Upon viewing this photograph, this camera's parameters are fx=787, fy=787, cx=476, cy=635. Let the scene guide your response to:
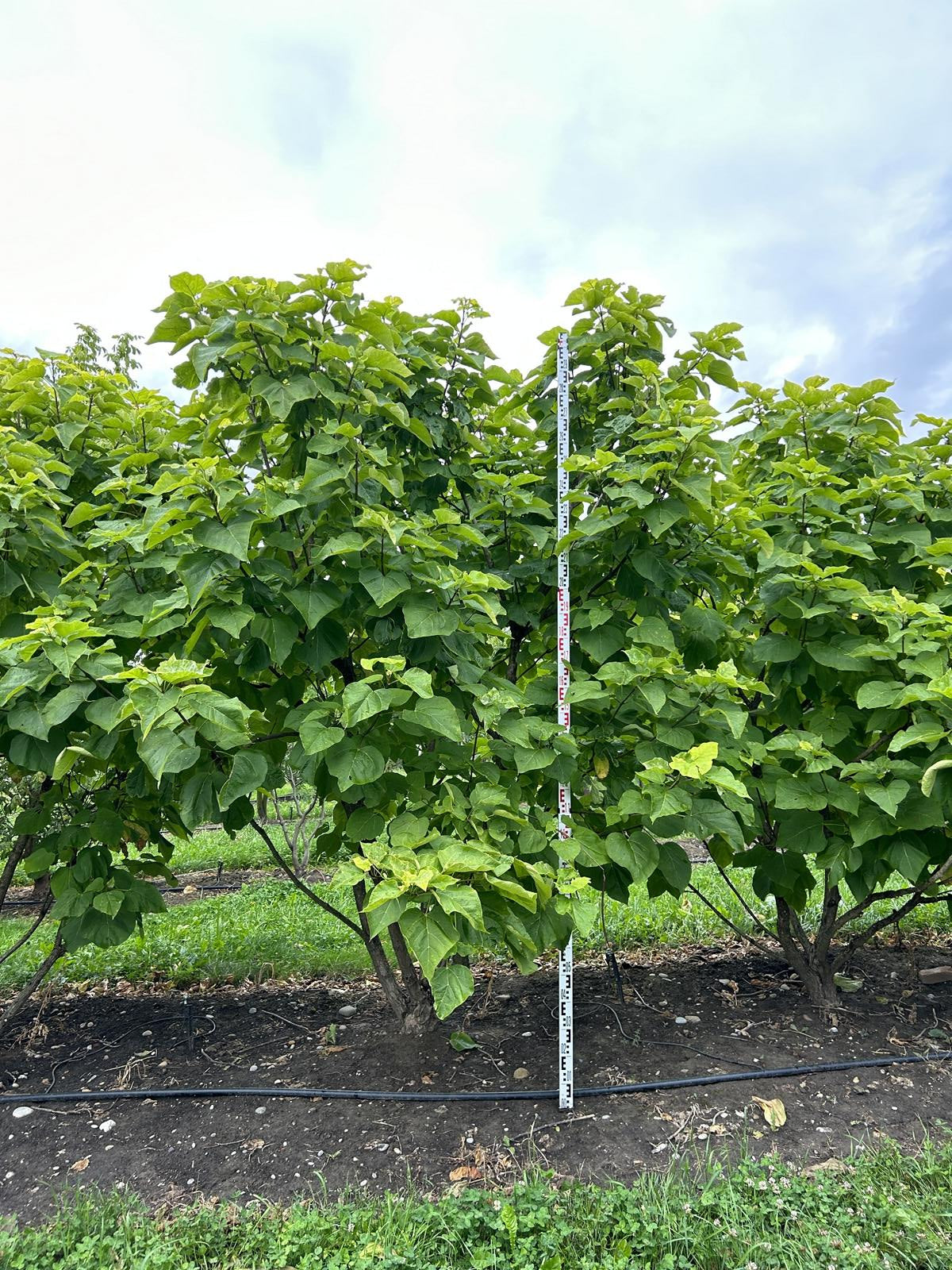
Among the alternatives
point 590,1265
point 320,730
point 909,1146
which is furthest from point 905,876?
point 320,730

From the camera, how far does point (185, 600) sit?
235cm

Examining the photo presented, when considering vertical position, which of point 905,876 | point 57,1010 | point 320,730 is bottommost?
point 57,1010

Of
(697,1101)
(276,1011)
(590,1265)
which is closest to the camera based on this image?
(590,1265)

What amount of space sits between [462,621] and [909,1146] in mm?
2118

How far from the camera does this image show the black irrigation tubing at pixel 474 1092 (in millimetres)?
2676

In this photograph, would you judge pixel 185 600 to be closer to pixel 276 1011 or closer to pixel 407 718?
pixel 407 718

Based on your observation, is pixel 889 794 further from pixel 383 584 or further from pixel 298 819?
pixel 298 819

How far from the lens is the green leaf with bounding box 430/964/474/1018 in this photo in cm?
187

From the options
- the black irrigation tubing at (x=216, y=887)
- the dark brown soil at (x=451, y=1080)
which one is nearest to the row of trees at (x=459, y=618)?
the dark brown soil at (x=451, y=1080)

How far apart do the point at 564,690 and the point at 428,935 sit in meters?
1.01

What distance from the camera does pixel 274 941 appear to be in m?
4.73

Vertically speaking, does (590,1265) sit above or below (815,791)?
below

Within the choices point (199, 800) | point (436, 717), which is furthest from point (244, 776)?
point (436, 717)

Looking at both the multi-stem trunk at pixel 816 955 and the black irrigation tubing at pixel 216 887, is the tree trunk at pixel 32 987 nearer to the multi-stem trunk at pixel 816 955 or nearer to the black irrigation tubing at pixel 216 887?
the multi-stem trunk at pixel 816 955
